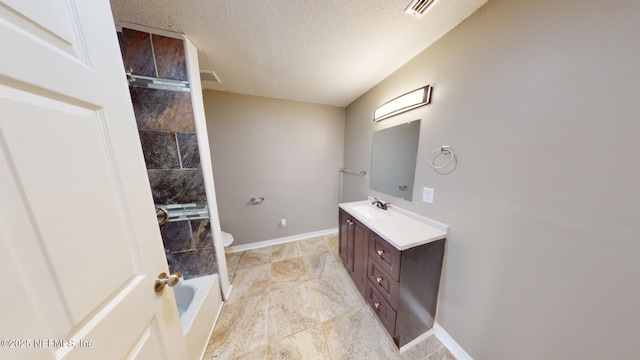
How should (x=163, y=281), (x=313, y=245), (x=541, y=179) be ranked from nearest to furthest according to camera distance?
(x=163, y=281) < (x=541, y=179) < (x=313, y=245)

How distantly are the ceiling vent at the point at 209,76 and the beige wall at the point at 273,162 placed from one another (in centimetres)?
28

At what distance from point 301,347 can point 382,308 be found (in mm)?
686

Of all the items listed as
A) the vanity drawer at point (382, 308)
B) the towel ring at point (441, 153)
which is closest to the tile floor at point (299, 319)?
the vanity drawer at point (382, 308)

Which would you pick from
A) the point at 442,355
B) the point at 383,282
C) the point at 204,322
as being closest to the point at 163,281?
the point at 204,322

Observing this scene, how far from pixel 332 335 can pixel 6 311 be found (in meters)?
1.62

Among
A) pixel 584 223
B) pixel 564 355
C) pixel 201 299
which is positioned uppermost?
pixel 584 223

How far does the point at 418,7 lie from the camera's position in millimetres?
1019

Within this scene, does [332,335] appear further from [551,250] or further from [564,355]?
[551,250]

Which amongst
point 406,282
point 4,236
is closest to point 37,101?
point 4,236

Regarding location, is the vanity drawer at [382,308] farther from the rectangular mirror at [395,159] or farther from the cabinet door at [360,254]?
the rectangular mirror at [395,159]

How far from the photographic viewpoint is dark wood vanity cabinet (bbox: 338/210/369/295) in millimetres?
1600

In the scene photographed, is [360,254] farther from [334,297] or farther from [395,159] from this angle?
[395,159]

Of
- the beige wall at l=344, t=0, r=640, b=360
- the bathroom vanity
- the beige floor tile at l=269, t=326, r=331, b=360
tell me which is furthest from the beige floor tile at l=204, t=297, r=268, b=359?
the beige wall at l=344, t=0, r=640, b=360

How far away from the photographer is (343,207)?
6.36 ft
